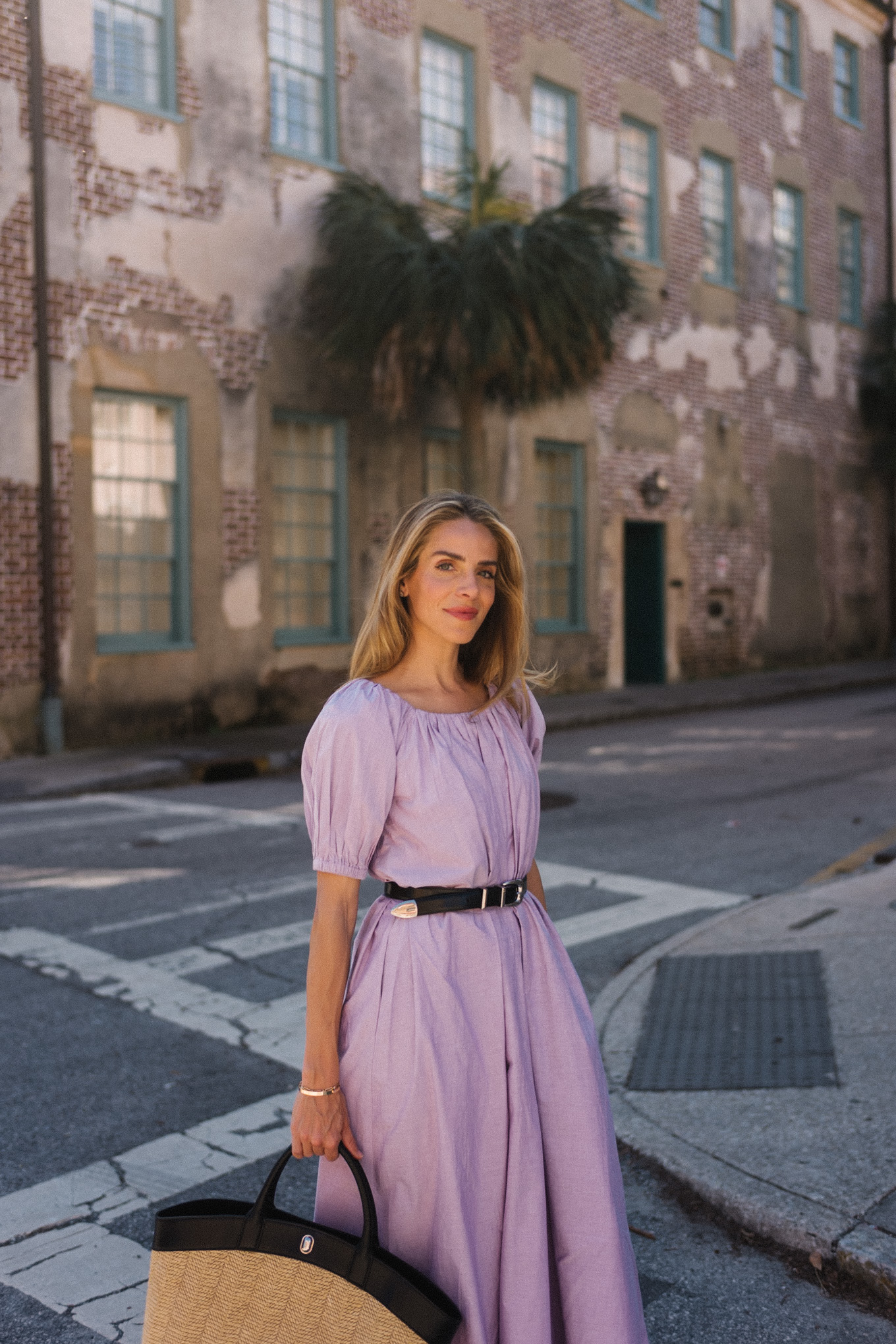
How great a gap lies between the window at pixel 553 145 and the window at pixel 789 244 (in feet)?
19.8

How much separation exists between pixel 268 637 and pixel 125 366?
3.37 metres

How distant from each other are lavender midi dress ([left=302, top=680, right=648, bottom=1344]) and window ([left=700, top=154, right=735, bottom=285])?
20717mm

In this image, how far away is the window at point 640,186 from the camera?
65.2ft

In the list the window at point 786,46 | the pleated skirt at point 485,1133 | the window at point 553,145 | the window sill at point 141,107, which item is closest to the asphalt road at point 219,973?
the pleated skirt at point 485,1133

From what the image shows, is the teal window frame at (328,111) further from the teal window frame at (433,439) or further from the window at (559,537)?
the window at (559,537)

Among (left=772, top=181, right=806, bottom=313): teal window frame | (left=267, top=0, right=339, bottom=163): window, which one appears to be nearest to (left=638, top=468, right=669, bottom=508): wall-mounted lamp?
(left=772, top=181, right=806, bottom=313): teal window frame

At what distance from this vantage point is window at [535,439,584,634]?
1881 centimetres

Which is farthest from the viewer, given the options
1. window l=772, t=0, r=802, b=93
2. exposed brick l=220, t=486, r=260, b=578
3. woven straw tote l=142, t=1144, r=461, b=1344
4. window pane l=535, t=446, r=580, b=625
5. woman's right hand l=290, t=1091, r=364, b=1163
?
window l=772, t=0, r=802, b=93

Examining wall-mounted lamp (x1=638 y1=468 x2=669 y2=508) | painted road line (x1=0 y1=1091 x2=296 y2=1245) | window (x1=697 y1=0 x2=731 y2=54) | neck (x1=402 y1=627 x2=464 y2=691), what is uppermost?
window (x1=697 y1=0 x2=731 y2=54)

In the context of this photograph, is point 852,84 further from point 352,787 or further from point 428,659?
point 352,787

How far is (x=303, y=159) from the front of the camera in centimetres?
1495

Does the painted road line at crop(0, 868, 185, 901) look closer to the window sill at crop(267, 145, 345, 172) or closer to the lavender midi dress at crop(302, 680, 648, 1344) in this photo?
the lavender midi dress at crop(302, 680, 648, 1344)

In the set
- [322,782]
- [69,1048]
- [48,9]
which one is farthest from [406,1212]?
[48,9]

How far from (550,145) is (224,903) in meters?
14.8
